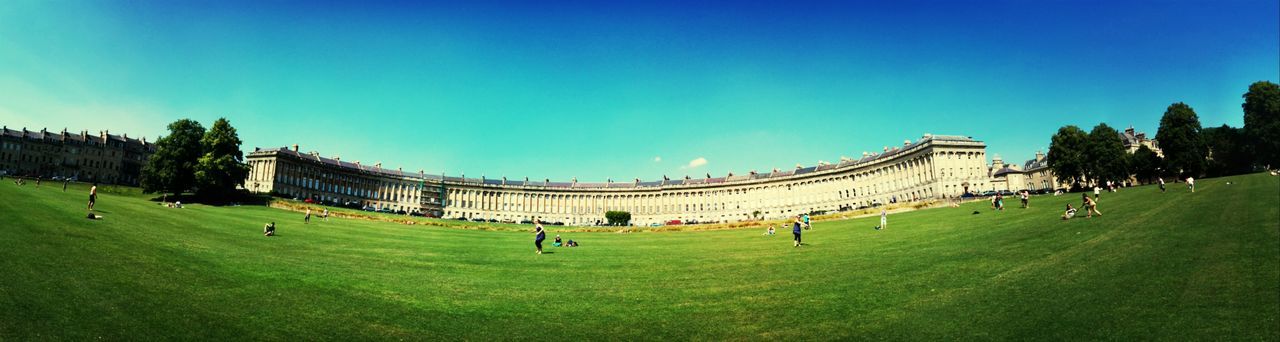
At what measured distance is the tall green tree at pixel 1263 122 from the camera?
80562mm

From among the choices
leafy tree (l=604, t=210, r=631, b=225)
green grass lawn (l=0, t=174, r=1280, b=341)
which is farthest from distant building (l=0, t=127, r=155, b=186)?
green grass lawn (l=0, t=174, r=1280, b=341)

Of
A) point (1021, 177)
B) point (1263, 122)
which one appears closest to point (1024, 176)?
point (1021, 177)

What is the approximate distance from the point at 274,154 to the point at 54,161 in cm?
5389

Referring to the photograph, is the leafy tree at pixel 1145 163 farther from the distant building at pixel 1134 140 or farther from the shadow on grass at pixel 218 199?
the shadow on grass at pixel 218 199

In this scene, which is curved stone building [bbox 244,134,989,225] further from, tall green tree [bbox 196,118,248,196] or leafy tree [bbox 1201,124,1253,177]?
tall green tree [bbox 196,118,248,196]

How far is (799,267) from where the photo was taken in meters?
23.5

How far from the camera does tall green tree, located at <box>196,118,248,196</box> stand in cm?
7325

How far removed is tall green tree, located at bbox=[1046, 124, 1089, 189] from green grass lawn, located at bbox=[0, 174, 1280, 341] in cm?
6185

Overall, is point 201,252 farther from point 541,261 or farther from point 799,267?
point 799,267

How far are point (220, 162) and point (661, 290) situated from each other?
78934mm

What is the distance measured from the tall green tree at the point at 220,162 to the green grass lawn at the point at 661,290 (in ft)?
176

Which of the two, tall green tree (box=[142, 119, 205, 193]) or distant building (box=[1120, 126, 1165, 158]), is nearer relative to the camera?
tall green tree (box=[142, 119, 205, 193])

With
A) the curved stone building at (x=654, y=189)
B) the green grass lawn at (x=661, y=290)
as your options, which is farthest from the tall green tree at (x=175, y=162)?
the green grass lawn at (x=661, y=290)

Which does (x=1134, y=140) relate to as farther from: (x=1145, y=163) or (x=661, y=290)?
(x=661, y=290)
